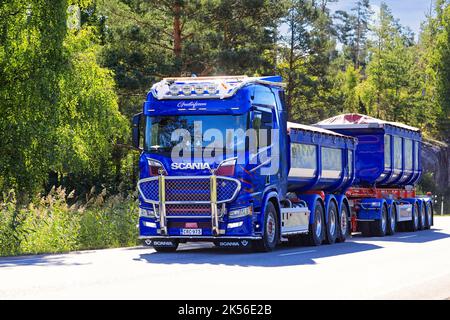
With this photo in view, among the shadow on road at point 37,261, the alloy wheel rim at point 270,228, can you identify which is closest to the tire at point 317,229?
the alloy wheel rim at point 270,228

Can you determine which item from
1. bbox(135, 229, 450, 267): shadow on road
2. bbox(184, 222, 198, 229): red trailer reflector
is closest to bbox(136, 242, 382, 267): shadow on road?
bbox(135, 229, 450, 267): shadow on road

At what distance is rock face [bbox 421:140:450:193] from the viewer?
7406cm

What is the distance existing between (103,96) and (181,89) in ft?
63.6

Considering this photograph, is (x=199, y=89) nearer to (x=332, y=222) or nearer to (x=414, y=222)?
(x=332, y=222)

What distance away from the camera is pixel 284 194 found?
76.6 ft

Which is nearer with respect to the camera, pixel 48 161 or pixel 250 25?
pixel 48 161

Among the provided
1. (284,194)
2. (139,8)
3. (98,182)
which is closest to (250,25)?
(139,8)

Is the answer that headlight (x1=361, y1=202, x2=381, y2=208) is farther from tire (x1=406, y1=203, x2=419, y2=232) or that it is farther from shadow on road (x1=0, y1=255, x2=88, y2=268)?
Answer: shadow on road (x1=0, y1=255, x2=88, y2=268)

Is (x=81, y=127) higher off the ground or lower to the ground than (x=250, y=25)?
lower

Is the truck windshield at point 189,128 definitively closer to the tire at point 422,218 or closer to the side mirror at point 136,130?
the side mirror at point 136,130

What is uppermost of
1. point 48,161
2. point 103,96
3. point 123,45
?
point 123,45

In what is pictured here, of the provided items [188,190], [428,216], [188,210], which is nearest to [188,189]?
[188,190]

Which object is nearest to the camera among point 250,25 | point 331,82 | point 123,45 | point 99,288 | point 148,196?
point 99,288

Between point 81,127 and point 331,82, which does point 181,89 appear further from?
point 331,82
